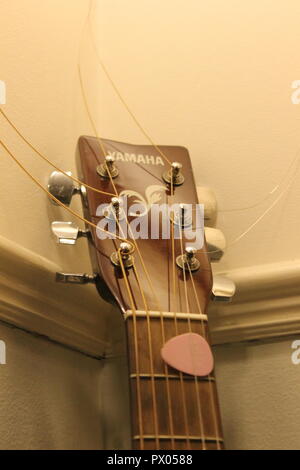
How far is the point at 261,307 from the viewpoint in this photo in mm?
848

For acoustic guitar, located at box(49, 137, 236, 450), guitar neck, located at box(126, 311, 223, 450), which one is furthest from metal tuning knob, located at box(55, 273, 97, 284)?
guitar neck, located at box(126, 311, 223, 450)

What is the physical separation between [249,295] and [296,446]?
0.20 meters

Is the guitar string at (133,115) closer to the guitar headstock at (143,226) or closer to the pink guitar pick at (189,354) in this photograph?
the guitar headstock at (143,226)

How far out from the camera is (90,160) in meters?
0.84

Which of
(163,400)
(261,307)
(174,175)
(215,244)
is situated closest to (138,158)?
(174,175)

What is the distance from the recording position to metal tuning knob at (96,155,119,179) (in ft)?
2.71

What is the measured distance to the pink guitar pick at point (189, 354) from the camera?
65 centimetres

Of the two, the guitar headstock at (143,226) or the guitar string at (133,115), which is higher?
the guitar string at (133,115)

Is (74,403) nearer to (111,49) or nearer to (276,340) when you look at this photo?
(276,340)

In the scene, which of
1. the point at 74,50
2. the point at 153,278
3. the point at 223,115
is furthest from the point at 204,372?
the point at 74,50

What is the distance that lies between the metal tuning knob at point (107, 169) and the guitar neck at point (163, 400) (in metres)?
0.23

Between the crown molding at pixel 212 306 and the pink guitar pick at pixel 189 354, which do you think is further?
the crown molding at pixel 212 306

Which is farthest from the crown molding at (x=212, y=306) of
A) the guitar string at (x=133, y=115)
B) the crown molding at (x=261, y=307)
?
the guitar string at (x=133, y=115)

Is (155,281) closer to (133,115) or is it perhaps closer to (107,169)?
(107,169)
